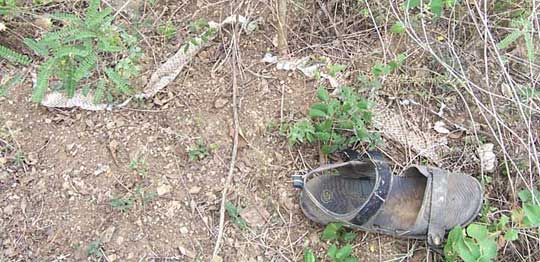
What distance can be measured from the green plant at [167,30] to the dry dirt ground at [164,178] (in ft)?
0.48

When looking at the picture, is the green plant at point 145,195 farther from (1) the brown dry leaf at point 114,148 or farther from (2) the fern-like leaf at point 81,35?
(2) the fern-like leaf at point 81,35

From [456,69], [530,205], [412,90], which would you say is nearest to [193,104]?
[412,90]

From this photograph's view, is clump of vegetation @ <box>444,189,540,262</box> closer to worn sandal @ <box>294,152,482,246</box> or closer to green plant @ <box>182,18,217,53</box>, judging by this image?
worn sandal @ <box>294,152,482,246</box>

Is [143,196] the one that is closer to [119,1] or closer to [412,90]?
[119,1]

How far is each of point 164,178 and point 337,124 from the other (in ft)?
1.76

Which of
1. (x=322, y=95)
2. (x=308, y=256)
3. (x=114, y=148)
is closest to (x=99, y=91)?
(x=114, y=148)

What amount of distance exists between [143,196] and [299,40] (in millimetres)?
731

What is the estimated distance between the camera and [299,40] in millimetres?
1959

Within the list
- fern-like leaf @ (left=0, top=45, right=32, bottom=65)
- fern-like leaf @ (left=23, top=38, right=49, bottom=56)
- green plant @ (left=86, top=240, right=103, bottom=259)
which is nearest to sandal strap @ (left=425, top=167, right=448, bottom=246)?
green plant @ (left=86, top=240, right=103, bottom=259)

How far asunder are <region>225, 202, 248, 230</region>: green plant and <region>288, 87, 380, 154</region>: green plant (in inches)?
10.2

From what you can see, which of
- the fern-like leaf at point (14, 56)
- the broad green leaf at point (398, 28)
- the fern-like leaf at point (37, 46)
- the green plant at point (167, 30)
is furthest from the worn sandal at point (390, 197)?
the fern-like leaf at point (14, 56)

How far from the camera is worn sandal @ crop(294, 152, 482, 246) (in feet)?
5.37

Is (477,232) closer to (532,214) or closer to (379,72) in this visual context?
(532,214)

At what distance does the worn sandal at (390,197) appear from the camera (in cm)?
164
